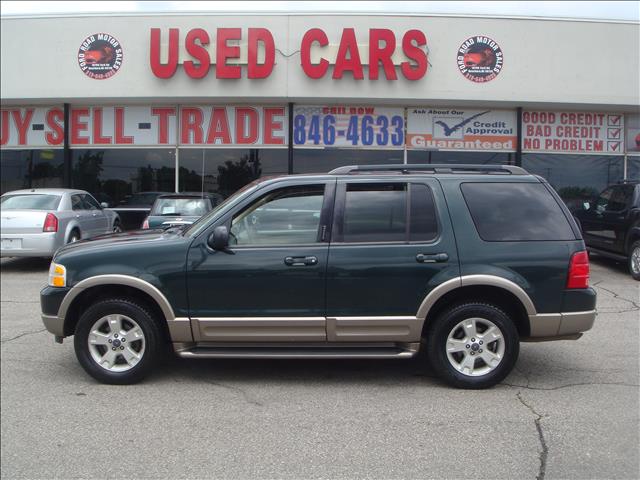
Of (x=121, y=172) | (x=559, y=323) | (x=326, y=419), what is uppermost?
(x=121, y=172)

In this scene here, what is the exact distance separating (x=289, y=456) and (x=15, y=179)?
52.6 ft

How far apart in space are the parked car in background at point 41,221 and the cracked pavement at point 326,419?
5413mm

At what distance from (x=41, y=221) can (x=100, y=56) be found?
6106mm

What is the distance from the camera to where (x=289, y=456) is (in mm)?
3662

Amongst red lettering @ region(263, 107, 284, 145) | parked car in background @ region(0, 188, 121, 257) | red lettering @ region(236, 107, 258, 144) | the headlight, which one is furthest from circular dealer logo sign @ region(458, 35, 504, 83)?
the headlight

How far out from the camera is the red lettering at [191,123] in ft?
51.9

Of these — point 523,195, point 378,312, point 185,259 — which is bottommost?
point 378,312

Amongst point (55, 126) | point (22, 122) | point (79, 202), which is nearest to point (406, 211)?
point (79, 202)

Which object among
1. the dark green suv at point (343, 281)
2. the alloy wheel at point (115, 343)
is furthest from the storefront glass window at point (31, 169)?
the alloy wheel at point (115, 343)

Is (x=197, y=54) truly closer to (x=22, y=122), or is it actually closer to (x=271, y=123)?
(x=271, y=123)

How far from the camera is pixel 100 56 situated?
1501 cm

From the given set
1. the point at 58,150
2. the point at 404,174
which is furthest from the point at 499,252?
the point at 58,150

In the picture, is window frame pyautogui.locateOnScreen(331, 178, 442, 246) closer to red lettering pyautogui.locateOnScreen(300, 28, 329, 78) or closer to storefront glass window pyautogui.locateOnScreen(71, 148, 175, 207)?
red lettering pyautogui.locateOnScreen(300, 28, 329, 78)

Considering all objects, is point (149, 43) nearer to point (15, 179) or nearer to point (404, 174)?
point (15, 179)
